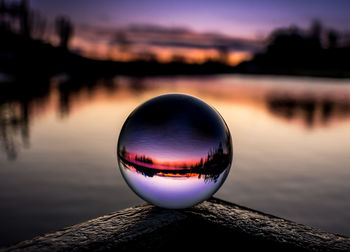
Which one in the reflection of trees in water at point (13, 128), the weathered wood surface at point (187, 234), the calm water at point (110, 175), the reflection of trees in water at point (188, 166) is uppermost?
the reflection of trees in water at point (188, 166)

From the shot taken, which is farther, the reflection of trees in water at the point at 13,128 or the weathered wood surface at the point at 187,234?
the reflection of trees in water at the point at 13,128

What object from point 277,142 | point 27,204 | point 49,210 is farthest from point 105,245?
point 277,142

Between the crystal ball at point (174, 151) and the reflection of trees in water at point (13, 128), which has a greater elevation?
the crystal ball at point (174, 151)

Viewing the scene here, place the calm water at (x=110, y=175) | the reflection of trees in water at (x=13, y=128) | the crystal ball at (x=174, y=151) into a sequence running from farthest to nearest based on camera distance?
1. the reflection of trees in water at (x=13, y=128)
2. the calm water at (x=110, y=175)
3. the crystal ball at (x=174, y=151)

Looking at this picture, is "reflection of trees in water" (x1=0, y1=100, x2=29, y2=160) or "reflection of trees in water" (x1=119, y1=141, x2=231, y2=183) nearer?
"reflection of trees in water" (x1=119, y1=141, x2=231, y2=183)

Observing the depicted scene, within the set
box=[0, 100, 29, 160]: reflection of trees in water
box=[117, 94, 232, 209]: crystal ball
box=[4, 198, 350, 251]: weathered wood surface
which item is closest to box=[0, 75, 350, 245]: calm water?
box=[0, 100, 29, 160]: reflection of trees in water

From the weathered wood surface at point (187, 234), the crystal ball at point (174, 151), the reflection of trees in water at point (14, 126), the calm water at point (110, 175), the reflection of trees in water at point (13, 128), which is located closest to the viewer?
the weathered wood surface at point (187, 234)

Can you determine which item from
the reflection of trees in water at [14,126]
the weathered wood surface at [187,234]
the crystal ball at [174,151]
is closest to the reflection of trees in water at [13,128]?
the reflection of trees in water at [14,126]

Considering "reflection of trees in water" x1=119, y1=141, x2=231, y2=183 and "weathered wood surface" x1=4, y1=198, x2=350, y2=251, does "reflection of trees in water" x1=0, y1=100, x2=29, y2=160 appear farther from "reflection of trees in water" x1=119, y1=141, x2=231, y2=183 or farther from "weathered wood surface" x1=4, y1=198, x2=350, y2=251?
"reflection of trees in water" x1=119, y1=141, x2=231, y2=183

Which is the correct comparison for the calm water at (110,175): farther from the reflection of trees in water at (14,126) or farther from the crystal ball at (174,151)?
the crystal ball at (174,151)
